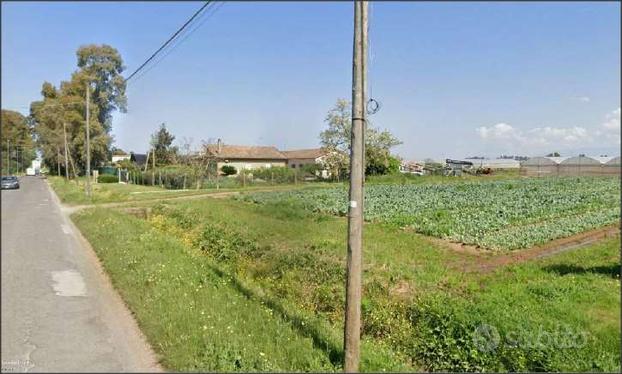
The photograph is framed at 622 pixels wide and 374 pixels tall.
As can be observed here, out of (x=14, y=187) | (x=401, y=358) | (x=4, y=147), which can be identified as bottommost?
(x=401, y=358)

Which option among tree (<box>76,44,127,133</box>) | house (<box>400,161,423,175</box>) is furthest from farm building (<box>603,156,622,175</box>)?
house (<box>400,161,423,175</box>)

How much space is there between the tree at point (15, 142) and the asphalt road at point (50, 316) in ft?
0.64

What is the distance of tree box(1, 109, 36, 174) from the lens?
3.40 metres

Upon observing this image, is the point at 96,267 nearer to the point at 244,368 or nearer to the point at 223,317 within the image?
the point at 223,317

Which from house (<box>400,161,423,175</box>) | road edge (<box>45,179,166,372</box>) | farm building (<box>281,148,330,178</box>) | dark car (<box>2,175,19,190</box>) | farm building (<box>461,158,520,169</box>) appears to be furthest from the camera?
farm building (<box>281,148,330,178</box>)

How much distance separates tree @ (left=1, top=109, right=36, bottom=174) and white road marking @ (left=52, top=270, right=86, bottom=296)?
1.87m

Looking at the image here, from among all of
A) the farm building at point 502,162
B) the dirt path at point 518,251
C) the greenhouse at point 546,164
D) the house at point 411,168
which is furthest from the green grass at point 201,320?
the house at point 411,168

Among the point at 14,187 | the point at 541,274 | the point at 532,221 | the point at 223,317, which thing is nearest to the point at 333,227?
the point at 532,221

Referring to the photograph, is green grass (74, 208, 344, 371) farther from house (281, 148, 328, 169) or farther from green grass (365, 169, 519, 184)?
house (281, 148, 328, 169)

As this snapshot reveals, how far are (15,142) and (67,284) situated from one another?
8.44ft

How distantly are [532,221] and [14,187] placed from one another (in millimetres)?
12879

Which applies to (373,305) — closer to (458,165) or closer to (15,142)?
(15,142)

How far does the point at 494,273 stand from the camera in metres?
7.92

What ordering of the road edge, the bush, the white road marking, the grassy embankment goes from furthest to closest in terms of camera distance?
the bush, the white road marking, the grassy embankment, the road edge
